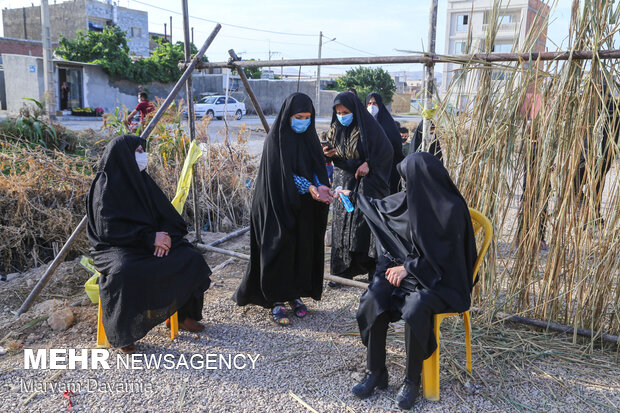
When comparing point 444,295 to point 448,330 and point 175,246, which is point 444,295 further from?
point 175,246

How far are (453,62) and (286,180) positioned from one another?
1.44 metres

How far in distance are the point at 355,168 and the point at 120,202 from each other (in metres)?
2.02

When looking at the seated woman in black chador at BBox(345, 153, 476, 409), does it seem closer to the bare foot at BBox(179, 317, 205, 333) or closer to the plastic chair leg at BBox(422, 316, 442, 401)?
the plastic chair leg at BBox(422, 316, 442, 401)

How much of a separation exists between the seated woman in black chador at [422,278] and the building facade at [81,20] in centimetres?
3216

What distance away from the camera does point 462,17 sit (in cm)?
3672

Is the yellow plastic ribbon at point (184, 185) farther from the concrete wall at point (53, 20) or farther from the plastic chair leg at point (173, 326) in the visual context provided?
the concrete wall at point (53, 20)

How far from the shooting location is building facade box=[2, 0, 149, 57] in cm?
3438

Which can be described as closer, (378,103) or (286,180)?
(286,180)

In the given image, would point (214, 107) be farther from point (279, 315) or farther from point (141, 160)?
point (279, 315)

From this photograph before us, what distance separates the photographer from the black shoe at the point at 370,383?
2.83 meters

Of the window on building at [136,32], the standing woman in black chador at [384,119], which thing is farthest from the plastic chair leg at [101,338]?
the window on building at [136,32]

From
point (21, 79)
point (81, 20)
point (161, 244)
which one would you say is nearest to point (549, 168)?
point (161, 244)

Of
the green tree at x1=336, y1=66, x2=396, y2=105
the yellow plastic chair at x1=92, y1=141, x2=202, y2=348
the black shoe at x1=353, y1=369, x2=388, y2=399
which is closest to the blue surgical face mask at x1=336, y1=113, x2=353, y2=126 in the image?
the yellow plastic chair at x1=92, y1=141, x2=202, y2=348

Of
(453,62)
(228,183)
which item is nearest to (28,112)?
(228,183)
